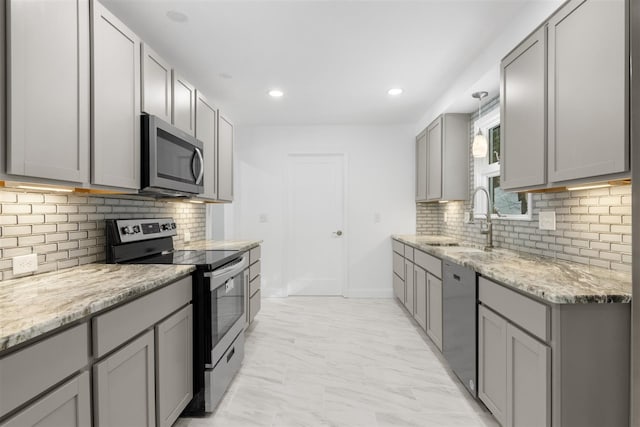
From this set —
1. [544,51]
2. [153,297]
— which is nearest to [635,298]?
[544,51]

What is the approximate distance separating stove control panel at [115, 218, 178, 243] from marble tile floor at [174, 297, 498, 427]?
120 centimetres

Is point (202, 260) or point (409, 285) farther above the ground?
point (202, 260)

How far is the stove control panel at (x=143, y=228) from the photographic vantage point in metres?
2.12

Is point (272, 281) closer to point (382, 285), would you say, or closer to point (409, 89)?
point (382, 285)

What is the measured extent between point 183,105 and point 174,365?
1.82m

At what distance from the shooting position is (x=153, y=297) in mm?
1533

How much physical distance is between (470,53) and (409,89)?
84cm

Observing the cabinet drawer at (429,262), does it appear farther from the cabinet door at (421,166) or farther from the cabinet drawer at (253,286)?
the cabinet drawer at (253,286)

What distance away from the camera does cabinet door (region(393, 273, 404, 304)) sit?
4.09 metres

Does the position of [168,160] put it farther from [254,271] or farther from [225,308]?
[254,271]

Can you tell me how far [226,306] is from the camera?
7.48 feet

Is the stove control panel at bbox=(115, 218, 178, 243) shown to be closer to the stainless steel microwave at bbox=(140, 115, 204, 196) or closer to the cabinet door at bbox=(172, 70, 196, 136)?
the stainless steel microwave at bbox=(140, 115, 204, 196)

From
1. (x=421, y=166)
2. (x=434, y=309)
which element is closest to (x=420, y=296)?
(x=434, y=309)

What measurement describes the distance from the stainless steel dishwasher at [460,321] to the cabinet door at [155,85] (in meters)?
2.25
